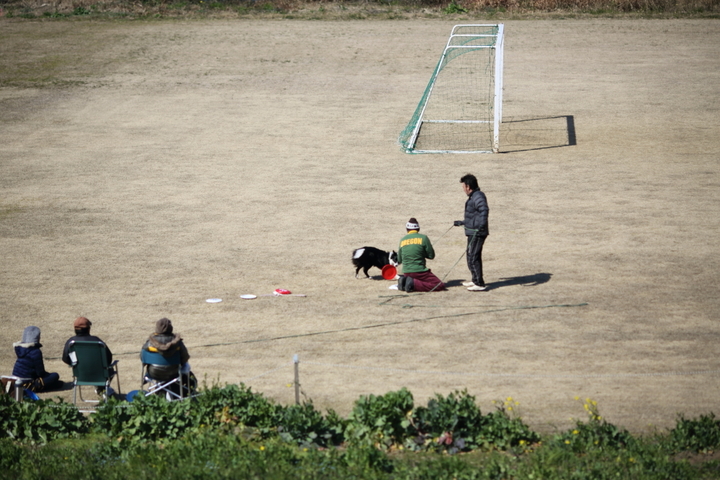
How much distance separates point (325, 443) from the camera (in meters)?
8.11

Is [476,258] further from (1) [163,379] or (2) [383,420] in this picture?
(1) [163,379]

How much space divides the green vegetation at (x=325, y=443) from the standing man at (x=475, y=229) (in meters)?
4.07

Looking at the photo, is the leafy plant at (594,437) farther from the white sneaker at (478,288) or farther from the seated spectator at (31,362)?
the seated spectator at (31,362)

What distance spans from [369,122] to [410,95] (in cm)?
357

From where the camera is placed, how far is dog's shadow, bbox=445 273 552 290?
12.8 m

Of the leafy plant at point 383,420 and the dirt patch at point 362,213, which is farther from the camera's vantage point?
the dirt patch at point 362,213

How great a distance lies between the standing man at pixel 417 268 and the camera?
12.7 meters

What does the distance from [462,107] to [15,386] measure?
19.3 metres

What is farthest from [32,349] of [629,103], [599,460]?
[629,103]

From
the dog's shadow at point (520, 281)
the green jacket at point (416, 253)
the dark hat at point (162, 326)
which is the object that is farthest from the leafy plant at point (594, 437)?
the green jacket at point (416, 253)

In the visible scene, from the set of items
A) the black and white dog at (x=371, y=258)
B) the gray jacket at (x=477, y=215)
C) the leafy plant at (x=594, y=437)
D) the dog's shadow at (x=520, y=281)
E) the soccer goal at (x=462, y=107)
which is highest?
the soccer goal at (x=462, y=107)

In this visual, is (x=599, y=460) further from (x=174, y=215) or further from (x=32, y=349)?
(x=174, y=215)

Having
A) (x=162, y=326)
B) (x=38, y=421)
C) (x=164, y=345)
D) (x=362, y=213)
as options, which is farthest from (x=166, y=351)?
(x=362, y=213)

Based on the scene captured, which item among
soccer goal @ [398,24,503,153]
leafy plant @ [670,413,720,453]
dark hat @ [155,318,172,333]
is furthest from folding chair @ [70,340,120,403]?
soccer goal @ [398,24,503,153]
